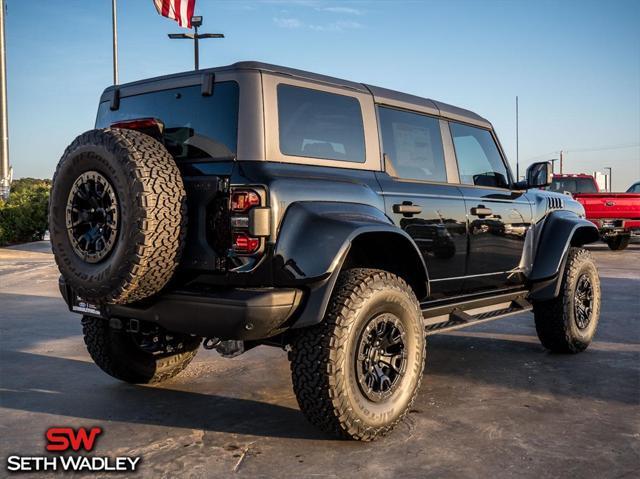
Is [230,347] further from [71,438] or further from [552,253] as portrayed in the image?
[552,253]

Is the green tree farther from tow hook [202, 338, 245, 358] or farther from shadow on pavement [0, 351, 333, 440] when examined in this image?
tow hook [202, 338, 245, 358]

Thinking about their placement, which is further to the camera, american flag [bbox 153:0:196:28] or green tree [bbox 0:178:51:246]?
american flag [bbox 153:0:196:28]

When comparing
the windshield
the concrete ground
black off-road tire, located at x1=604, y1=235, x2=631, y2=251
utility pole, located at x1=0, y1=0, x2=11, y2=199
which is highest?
utility pole, located at x1=0, y1=0, x2=11, y2=199

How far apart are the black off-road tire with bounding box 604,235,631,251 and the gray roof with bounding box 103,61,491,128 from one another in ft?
41.0

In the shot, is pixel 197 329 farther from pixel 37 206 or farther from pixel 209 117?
pixel 37 206

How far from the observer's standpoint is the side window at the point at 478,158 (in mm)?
5145

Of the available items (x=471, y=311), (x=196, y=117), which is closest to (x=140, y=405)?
(x=196, y=117)

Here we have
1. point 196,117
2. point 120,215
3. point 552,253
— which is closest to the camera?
point 120,215

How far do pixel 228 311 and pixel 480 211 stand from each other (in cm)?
235

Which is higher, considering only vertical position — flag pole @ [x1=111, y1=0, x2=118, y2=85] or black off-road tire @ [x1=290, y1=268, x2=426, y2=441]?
flag pole @ [x1=111, y1=0, x2=118, y2=85]

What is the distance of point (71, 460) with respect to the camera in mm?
3434

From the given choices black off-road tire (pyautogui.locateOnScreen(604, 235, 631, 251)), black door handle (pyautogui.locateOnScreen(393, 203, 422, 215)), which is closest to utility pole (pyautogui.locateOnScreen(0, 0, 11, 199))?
black off-road tire (pyautogui.locateOnScreen(604, 235, 631, 251))

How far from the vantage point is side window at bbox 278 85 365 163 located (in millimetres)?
3758

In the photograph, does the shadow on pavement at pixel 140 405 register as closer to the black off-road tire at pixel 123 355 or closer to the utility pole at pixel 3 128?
the black off-road tire at pixel 123 355
